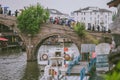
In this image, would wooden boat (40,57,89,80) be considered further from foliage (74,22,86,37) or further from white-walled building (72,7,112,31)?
white-walled building (72,7,112,31)

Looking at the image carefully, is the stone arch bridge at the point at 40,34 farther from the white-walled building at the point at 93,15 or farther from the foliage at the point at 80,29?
the white-walled building at the point at 93,15

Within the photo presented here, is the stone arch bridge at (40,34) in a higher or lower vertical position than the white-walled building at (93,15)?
lower

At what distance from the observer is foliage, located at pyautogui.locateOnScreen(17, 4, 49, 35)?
39.0m

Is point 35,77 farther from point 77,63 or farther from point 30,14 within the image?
point 30,14

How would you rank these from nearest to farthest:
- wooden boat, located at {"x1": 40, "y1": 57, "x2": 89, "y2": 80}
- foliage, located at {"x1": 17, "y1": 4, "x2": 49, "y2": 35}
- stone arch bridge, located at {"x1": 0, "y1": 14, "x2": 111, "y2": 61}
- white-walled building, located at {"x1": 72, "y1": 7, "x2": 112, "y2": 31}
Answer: wooden boat, located at {"x1": 40, "y1": 57, "x2": 89, "y2": 80} → stone arch bridge, located at {"x1": 0, "y1": 14, "x2": 111, "y2": 61} → foliage, located at {"x1": 17, "y1": 4, "x2": 49, "y2": 35} → white-walled building, located at {"x1": 72, "y1": 7, "x2": 112, "y2": 31}

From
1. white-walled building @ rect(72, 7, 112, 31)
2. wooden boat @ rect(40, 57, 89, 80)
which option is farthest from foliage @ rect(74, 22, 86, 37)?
white-walled building @ rect(72, 7, 112, 31)

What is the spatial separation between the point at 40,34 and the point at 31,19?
202 cm

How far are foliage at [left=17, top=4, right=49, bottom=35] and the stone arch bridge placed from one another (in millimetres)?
694

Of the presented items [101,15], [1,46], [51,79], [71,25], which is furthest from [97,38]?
[101,15]

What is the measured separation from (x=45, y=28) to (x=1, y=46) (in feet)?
82.1

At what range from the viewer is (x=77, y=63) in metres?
28.1

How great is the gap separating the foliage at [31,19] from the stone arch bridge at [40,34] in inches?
27.3

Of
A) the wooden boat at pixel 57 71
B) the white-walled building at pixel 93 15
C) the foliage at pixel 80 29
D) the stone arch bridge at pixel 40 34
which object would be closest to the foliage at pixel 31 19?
the stone arch bridge at pixel 40 34

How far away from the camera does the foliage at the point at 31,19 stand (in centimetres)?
3900
